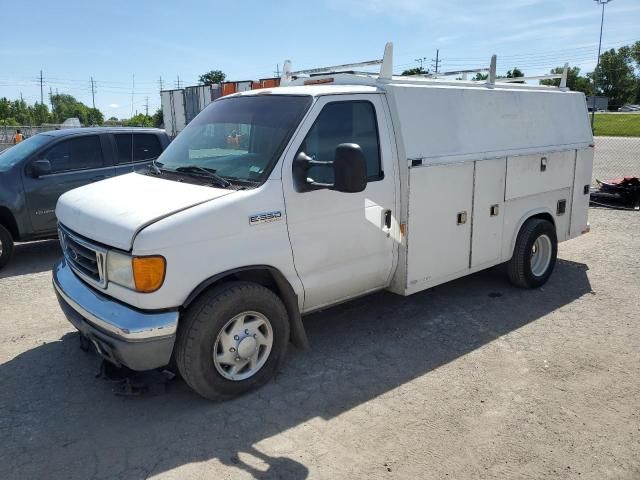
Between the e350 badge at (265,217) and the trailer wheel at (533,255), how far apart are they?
132 inches

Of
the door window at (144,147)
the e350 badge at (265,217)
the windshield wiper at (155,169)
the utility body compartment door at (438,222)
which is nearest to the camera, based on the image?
the e350 badge at (265,217)

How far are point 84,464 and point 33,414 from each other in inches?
32.6

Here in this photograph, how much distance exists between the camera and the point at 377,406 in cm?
387

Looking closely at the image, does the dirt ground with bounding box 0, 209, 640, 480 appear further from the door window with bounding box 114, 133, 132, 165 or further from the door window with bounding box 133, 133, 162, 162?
the door window with bounding box 133, 133, 162, 162

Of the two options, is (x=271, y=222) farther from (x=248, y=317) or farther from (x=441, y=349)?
(x=441, y=349)

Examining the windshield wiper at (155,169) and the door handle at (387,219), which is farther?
the door handle at (387,219)

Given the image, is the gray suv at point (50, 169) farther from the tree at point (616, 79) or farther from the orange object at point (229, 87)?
the tree at point (616, 79)

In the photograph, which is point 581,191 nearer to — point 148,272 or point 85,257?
point 148,272

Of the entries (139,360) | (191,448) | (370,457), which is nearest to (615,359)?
(370,457)

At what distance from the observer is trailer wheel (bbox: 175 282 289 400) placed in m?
3.59

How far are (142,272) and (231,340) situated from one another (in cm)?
85

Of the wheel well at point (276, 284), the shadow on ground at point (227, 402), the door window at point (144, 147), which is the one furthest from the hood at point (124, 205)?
the door window at point (144, 147)

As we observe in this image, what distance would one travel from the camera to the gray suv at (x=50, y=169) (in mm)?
7422

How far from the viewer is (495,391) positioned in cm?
408
